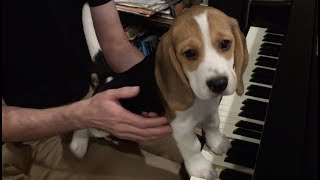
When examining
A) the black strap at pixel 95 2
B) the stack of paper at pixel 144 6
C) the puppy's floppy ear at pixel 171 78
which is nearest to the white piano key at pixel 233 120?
the puppy's floppy ear at pixel 171 78

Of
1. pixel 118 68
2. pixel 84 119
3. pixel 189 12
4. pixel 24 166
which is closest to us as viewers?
pixel 189 12

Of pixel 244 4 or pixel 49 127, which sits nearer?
pixel 49 127

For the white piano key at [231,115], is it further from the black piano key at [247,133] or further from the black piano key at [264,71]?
the black piano key at [264,71]

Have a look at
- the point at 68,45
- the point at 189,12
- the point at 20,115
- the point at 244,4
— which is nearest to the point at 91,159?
the point at 20,115

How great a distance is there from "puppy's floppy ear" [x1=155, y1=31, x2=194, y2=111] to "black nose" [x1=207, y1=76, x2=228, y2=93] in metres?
0.08

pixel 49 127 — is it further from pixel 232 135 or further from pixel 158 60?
pixel 232 135

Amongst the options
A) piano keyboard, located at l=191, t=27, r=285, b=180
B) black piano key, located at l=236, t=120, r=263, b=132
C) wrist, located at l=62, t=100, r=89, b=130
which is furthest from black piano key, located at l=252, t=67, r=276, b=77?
wrist, located at l=62, t=100, r=89, b=130

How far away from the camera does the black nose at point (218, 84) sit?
84 cm

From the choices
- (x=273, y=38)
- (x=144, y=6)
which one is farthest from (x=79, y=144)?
(x=144, y=6)

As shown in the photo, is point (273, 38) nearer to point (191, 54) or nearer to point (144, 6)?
point (191, 54)

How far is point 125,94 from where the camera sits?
3.20 ft

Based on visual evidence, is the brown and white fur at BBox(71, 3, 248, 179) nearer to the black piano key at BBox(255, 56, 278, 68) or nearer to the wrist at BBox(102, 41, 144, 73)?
Answer: the black piano key at BBox(255, 56, 278, 68)

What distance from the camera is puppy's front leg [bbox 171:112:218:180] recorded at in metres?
1.01

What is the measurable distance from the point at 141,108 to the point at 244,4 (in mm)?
650
